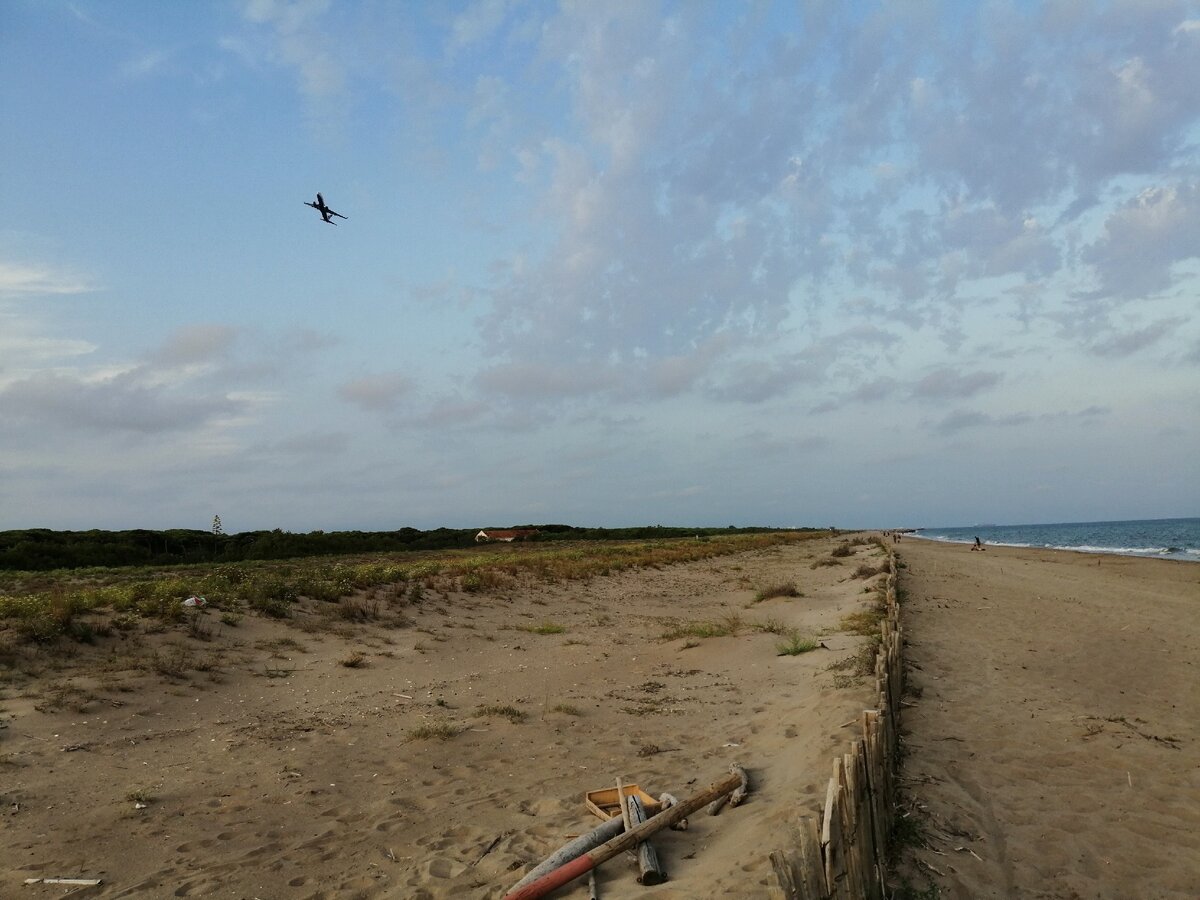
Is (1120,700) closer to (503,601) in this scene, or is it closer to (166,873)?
(166,873)

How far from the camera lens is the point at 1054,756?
7.57m

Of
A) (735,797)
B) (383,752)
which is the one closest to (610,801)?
(735,797)

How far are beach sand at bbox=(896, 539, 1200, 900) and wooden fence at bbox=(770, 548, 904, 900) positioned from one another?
0.63 m

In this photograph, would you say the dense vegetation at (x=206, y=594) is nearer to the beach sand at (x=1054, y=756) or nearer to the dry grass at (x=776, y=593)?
the dry grass at (x=776, y=593)

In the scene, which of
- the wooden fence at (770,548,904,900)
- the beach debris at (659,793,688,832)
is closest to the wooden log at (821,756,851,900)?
the wooden fence at (770,548,904,900)

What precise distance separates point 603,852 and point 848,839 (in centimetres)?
181

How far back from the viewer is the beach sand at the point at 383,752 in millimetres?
5363

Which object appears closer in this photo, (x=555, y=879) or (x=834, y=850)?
(x=834, y=850)

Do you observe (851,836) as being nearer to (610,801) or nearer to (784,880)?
(784,880)

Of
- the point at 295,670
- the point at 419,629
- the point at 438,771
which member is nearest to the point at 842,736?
the point at 438,771

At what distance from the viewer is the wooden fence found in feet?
11.0

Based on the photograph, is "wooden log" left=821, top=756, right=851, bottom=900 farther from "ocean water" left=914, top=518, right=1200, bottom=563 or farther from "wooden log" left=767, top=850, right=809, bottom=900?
"ocean water" left=914, top=518, right=1200, bottom=563

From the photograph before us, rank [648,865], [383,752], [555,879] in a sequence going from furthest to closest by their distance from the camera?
[383,752] → [648,865] → [555,879]

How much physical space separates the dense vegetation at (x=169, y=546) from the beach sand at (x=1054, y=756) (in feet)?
122
